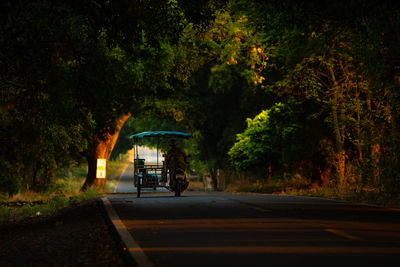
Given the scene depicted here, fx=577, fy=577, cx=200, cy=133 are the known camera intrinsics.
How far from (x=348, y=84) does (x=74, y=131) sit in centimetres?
1150

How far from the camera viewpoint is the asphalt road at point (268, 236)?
769 cm

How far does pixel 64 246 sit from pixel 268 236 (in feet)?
11.8

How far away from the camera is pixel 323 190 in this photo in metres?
24.4

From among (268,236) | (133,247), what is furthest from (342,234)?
(133,247)

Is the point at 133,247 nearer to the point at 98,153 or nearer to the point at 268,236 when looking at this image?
the point at 268,236

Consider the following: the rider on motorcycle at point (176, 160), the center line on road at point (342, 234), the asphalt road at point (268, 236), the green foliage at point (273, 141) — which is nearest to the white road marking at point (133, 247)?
the asphalt road at point (268, 236)

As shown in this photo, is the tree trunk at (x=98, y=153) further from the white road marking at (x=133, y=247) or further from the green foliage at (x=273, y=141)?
the white road marking at (x=133, y=247)

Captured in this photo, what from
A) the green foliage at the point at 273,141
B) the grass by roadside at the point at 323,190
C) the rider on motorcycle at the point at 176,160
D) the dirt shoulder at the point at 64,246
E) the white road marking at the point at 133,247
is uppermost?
the green foliage at the point at 273,141

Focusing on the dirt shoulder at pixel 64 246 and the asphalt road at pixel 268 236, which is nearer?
the asphalt road at pixel 268 236

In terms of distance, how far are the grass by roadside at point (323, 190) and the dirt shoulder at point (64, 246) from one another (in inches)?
372

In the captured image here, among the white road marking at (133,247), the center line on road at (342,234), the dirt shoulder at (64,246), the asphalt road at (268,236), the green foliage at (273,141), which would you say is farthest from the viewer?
the green foliage at (273,141)

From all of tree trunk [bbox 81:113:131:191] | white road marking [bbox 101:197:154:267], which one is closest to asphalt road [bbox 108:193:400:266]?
white road marking [bbox 101:197:154:267]

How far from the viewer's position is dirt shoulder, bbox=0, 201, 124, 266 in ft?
28.3

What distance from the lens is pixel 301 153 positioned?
97.8 ft
